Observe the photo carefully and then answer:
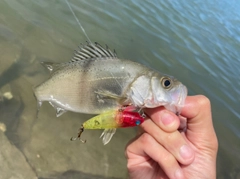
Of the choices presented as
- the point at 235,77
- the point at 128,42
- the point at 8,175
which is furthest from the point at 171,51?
the point at 8,175

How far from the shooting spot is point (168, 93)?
7.20ft

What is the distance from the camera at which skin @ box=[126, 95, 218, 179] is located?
226 centimetres

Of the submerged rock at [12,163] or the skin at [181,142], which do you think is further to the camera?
the submerged rock at [12,163]

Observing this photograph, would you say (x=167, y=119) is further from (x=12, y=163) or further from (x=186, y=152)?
(x=12, y=163)

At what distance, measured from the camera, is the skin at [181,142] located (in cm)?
226

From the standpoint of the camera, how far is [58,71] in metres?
2.44

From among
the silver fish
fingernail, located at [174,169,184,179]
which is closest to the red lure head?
the silver fish

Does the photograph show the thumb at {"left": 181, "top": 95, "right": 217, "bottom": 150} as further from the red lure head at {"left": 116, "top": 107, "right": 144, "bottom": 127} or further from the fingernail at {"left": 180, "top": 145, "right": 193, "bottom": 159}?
the red lure head at {"left": 116, "top": 107, "right": 144, "bottom": 127}

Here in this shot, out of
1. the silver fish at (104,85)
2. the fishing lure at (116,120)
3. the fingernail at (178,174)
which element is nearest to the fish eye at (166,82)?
the silver fish at (104,85)

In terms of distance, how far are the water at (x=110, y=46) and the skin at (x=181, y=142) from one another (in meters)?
2.05

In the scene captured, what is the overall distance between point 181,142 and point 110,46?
4689mm

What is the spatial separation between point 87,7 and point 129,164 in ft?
19.4

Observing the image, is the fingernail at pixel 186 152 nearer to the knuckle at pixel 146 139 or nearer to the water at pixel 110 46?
the knuckle at pixel 146 139

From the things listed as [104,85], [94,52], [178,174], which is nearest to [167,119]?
[178,174]
